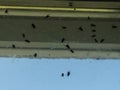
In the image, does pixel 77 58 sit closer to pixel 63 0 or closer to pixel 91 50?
pixel 91 50

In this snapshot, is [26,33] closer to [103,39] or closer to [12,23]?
[12,23]

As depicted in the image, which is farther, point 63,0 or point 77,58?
point 77,58

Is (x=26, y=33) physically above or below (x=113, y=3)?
below

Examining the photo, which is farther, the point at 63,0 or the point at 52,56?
the point at 52,56

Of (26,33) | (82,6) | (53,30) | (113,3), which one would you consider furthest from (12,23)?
(113,3)

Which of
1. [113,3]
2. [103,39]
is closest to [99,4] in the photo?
[113,3]

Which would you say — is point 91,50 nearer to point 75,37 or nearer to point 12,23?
point 75,37

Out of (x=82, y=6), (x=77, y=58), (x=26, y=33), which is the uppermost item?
(x=82, y=6)

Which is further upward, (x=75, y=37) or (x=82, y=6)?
(x=82, y=6)
